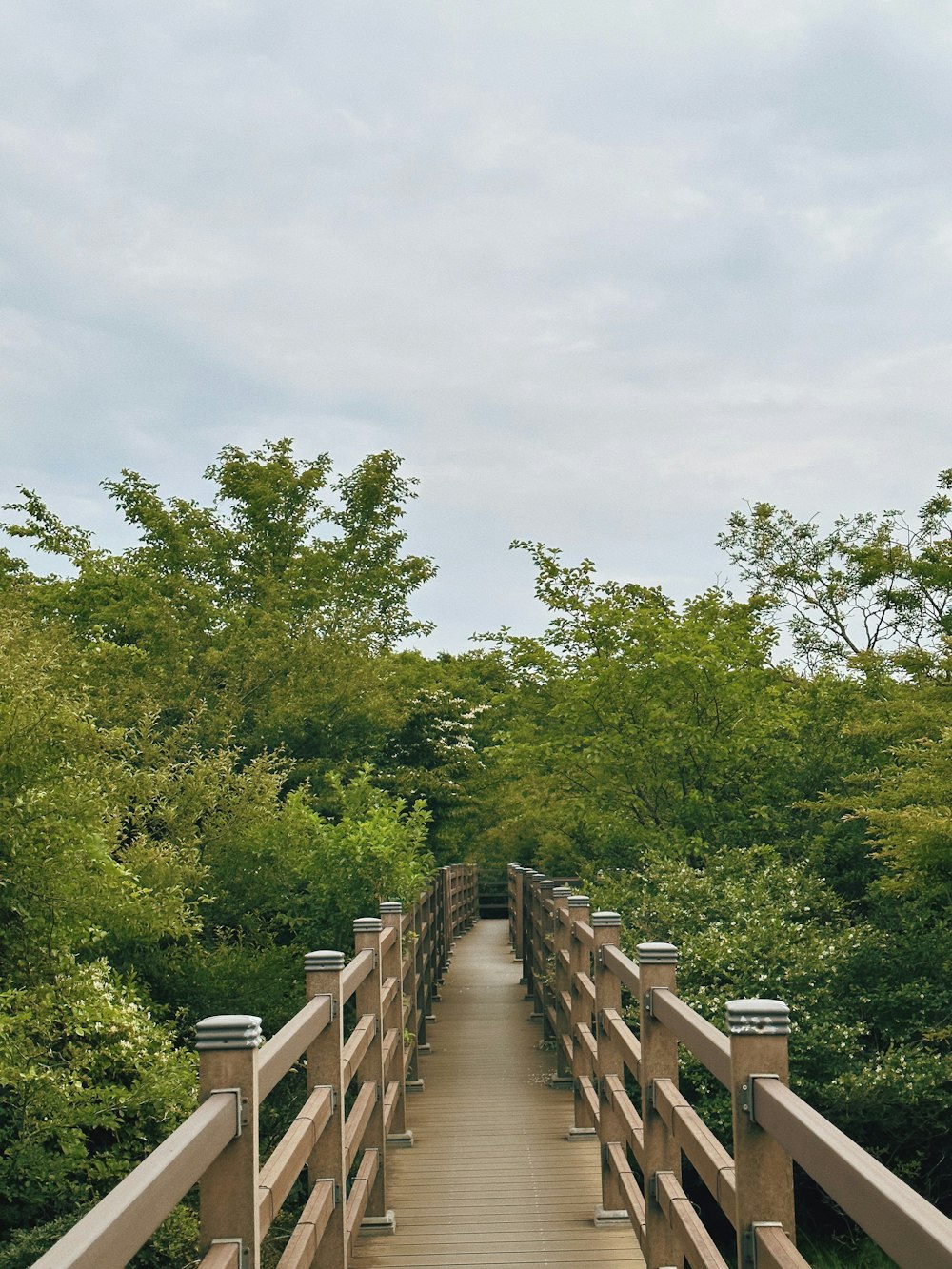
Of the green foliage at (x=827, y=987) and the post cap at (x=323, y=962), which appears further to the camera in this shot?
the green foliage at (x=827, y=987)

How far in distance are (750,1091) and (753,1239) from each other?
0.30 meters

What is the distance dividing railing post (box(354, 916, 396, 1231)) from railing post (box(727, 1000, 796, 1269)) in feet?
9.97

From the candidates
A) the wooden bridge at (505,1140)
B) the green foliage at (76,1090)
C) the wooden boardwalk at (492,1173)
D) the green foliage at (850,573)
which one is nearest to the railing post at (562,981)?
the wooden bridge at (505,1140)

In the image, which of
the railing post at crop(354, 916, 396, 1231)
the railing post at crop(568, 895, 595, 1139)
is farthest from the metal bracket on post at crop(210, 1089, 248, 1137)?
the railing post at crop(568, 895, 595, 1139)

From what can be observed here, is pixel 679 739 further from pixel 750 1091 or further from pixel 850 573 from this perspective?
pixel 850 573

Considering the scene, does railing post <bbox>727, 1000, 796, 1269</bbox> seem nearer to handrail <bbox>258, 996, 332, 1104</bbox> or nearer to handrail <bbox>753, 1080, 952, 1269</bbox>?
handrail <bbox>753, 1080, 952, 1269</bbox>

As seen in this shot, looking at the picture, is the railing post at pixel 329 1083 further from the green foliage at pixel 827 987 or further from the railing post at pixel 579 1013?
the green foliage at pixel 827 987

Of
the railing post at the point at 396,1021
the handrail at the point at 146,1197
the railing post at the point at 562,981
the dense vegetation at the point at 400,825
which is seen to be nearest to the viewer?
the handrail at the point at 146,1197

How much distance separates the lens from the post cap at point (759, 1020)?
254 cm

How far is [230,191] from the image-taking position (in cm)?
1650

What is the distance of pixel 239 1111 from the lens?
2.48 metres

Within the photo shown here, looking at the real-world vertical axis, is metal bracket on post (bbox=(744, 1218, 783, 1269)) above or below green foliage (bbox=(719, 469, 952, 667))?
below

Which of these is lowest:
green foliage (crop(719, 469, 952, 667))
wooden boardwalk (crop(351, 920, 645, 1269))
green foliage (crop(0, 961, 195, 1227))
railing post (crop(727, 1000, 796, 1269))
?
wooden boardwalk (crop(351, 920, 645, 1269))

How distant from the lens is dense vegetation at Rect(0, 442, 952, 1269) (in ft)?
19.8
